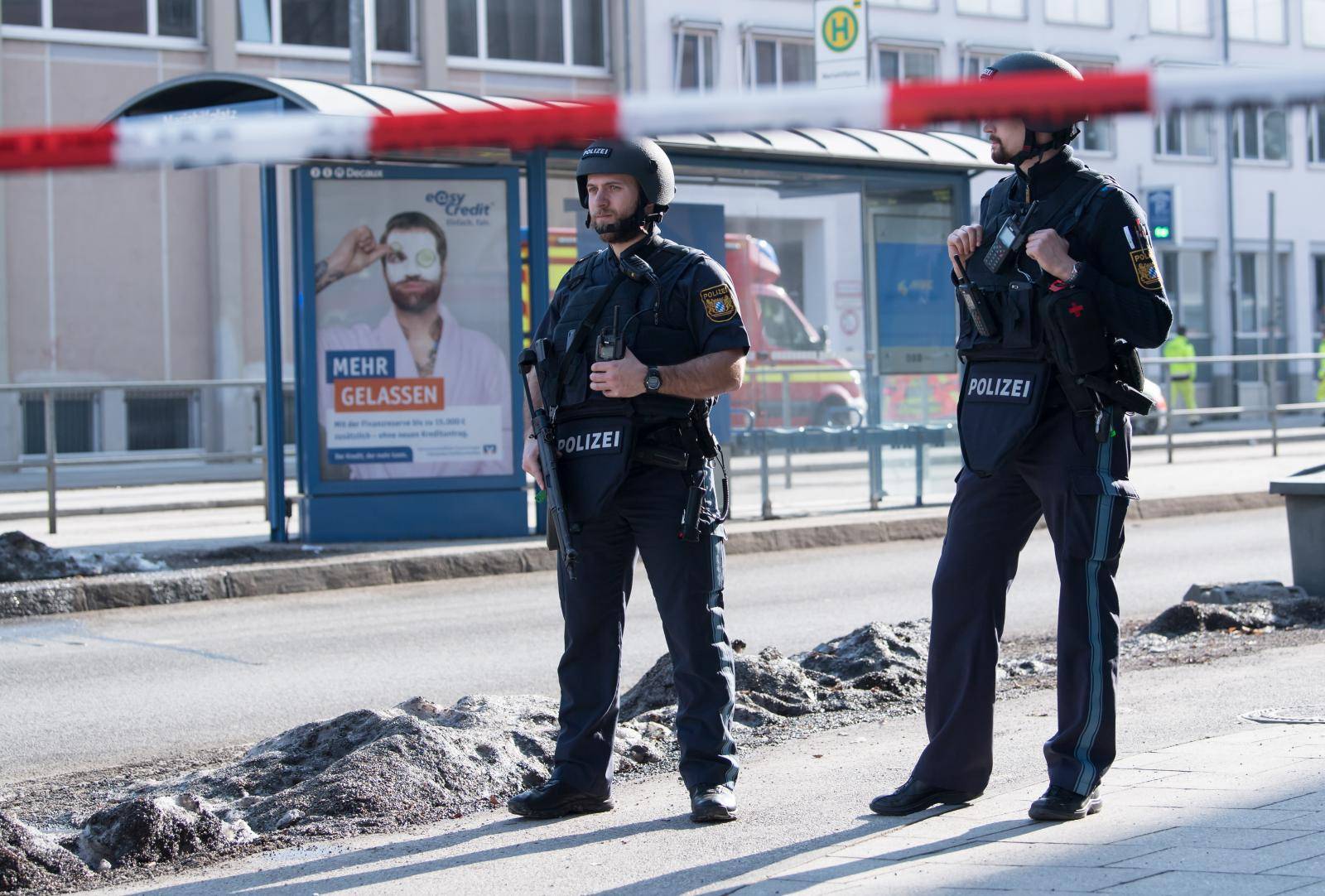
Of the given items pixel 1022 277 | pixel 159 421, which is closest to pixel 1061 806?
pixel 1022 277

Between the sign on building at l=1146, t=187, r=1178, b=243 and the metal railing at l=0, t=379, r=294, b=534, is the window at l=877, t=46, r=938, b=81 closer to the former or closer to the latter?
the sign on building at l=1146, t=187, r=1178, b=243

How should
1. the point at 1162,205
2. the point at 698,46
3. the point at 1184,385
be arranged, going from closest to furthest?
the point at 1184,385
the point at 1162,205
the point at 698,46

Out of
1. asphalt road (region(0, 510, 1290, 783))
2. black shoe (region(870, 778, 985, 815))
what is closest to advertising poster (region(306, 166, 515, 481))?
asphalt road (region(0, 510, 1290, 783))

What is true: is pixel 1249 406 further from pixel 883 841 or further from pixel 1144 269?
pixel 883 841

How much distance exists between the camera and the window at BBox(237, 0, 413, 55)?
27234 millimetres

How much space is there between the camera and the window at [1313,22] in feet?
126

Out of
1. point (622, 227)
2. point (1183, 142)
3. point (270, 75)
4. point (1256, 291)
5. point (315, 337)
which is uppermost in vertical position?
point (1183, 142)

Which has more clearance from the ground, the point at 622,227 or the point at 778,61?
the point at 778,61

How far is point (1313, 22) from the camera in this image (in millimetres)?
39344

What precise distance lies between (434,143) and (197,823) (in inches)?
116

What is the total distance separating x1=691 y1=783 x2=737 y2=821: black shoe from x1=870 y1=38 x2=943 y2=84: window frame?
30598mm

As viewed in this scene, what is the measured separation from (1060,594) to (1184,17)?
122 feet

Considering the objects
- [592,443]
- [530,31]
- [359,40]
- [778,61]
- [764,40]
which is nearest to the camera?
[592,443]

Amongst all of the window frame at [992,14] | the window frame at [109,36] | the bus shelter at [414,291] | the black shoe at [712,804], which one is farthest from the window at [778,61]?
the black shoe at [712,804]
